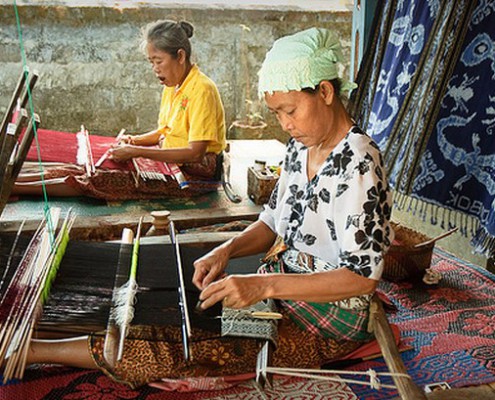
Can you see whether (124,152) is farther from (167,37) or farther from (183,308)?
(183,308)

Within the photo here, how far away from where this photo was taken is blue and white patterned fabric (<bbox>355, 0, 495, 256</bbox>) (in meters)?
2.54

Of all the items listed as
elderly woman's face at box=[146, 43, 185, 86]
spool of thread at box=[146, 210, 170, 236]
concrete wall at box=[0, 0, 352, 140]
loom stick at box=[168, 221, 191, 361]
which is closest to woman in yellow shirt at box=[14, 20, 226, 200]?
elderly woman's face at box=[146, 43, 185, 86]

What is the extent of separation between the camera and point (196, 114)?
3.85 m

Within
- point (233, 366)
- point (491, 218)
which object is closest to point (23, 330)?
point (233, 366)

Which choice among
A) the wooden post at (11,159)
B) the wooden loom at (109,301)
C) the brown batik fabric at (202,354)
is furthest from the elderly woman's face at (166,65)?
the brown batik fabric at (202,354)

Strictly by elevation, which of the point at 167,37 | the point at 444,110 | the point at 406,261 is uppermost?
the point at 167,37

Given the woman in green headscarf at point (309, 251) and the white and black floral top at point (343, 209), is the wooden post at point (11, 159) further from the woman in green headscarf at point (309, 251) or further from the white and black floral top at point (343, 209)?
the white and black floral top at point (343, 209)

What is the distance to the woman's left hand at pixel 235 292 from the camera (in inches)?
68.3

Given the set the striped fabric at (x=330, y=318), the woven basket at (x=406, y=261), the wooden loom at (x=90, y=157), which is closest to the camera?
the striped fabric at (x=330, y=318)

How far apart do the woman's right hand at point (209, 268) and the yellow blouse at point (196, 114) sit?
6.02 feet

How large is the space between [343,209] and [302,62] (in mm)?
505

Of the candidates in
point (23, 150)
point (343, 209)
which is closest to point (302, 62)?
point (343, 209)

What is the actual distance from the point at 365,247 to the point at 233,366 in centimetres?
66

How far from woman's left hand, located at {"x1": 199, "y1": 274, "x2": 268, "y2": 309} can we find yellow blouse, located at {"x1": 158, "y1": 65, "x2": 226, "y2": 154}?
2.23 metres
